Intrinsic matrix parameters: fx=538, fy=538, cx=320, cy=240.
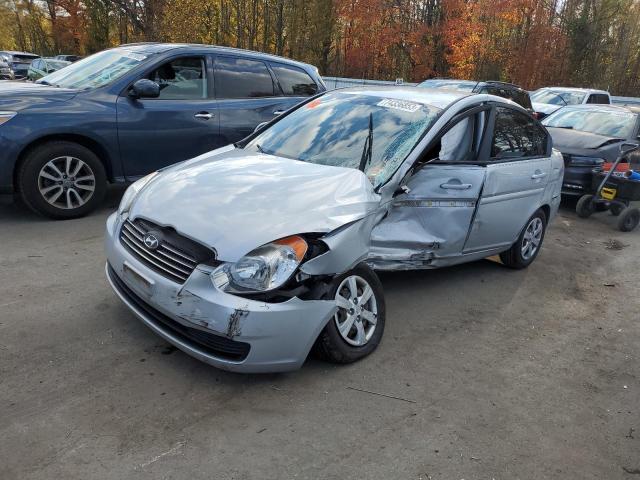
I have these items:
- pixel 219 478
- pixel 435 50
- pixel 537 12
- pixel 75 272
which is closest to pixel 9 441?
pixel 219 478

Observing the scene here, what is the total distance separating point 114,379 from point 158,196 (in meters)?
1.13

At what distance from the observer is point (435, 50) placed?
29.2m

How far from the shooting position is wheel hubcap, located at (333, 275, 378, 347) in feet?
10.8

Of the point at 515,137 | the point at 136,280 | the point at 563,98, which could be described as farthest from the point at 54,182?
the point at 563,98

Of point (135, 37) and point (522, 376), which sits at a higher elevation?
point (135, 37)

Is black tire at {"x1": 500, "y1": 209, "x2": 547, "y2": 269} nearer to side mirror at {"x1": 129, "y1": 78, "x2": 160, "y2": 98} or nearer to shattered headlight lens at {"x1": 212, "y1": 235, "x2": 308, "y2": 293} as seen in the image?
shattered headlight lens at {"x1": 212, "y1": 235, "x2": 308, "y2": 293}

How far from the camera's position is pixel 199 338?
2.95 meters

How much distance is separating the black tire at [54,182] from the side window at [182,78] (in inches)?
44.6

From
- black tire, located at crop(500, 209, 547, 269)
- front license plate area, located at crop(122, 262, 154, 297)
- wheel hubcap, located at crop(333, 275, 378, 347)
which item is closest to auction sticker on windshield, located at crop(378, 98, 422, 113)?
wheel hubcap, located at crop(333, 275, 378, 347)

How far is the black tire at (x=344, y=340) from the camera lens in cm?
319

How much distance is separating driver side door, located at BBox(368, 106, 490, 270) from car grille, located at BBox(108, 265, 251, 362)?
4.69 ft

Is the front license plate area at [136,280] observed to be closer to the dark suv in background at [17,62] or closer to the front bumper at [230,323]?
the front bumper at [230,323]

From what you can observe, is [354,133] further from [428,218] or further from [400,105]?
[428,218]

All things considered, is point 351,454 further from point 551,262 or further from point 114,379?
point 551,262
